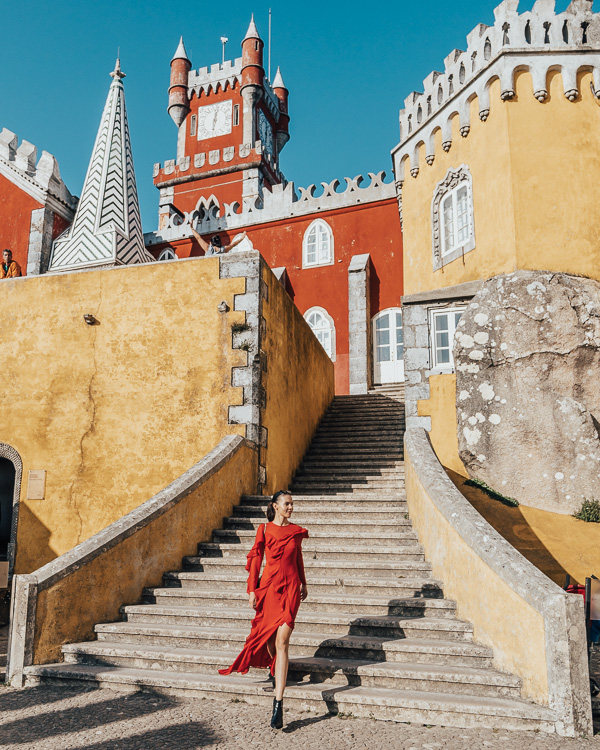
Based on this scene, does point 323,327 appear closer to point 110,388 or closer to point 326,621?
point 110,388

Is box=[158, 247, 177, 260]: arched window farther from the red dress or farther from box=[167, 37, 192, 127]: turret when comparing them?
the red dress

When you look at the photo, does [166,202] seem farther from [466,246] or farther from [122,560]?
[122,560]

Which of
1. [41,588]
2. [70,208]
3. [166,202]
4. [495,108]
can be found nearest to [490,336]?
[495,108]

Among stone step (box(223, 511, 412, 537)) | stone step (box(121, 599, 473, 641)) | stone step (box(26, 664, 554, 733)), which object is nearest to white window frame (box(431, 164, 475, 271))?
stone step (box(223, 511, 412, 537))

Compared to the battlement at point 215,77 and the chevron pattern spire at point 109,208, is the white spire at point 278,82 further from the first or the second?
the chevron pattern spire at point 109,208

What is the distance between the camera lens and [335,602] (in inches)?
221

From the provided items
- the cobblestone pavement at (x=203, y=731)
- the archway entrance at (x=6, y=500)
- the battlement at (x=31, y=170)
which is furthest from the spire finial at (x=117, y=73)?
the cobblestone pavement at (x=203, y=731)

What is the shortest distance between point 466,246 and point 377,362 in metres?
6.98

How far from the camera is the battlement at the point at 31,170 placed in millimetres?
18344

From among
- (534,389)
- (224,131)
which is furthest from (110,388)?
(224,131)

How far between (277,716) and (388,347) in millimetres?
14186

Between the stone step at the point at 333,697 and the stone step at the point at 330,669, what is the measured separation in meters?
0.07

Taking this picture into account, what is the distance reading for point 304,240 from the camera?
1964 centimetres

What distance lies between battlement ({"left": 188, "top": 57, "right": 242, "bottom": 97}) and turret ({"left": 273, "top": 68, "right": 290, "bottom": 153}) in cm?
369
